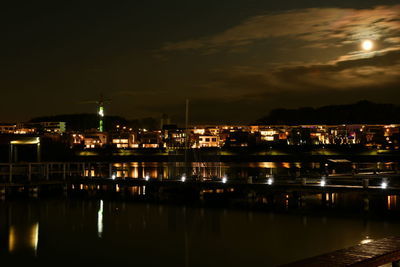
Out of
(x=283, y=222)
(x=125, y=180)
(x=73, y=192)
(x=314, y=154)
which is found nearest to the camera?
(x=283, y=222)

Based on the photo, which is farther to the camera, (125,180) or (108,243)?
(125,180)

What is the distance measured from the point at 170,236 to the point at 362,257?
555 inches

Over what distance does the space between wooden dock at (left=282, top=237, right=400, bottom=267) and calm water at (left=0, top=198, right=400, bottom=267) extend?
8.40 metres

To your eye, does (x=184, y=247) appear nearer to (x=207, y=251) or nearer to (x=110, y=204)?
(x=207, y=251)

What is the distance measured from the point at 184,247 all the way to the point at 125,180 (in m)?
15.7

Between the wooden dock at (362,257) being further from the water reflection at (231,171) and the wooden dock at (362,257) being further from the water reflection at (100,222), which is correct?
the water reflection at (231,171)

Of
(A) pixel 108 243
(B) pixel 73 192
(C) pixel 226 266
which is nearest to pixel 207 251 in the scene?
(C) pixel 226 266

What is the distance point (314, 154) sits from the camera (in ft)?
378

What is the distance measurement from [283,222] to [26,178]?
Result: 805 inches

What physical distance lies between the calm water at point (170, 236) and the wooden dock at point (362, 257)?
840 cm

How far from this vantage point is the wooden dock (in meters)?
6.68

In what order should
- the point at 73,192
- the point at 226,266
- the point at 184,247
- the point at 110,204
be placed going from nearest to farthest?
1. the point at 226,266
2. the point at 184,247
3. the point at 110,204
4. the point at 73,192

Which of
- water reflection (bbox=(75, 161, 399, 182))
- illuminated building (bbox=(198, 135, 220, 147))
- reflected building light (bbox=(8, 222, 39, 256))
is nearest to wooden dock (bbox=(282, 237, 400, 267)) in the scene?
reflected building light (bbox=(8, 222, 39, 256))

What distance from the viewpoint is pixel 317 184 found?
27.1 meters
